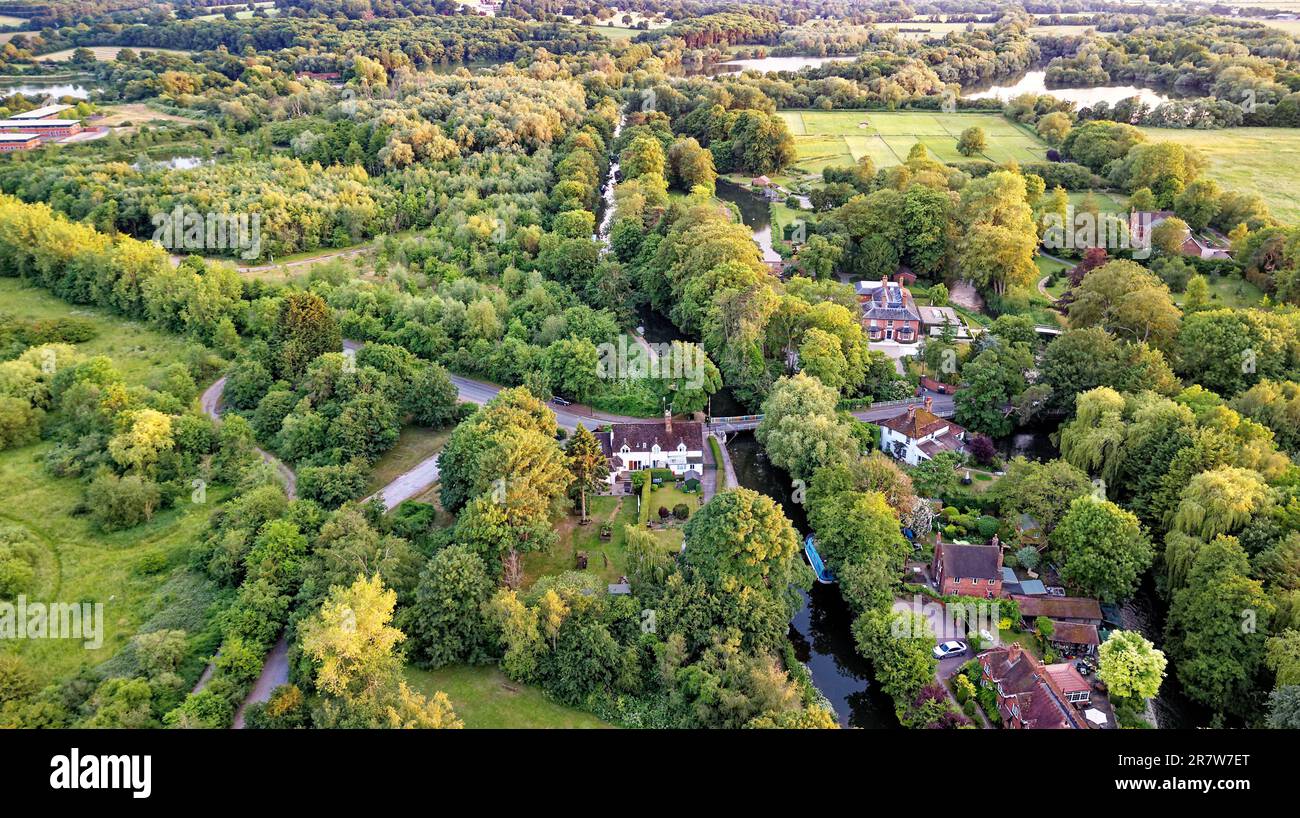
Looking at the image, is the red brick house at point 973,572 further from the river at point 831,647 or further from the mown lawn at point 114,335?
the mown lawn at point 114,335

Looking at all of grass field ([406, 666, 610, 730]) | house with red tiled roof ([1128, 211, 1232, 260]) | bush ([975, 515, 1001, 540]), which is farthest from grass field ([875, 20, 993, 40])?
grass field ([406, 666, 610, 730])

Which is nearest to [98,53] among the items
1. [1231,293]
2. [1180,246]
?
[1180,246]

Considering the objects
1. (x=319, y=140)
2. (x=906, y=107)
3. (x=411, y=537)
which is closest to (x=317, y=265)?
(x=319, y=140)

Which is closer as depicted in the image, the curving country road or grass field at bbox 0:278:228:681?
grass field at bbox 0:278:228:681

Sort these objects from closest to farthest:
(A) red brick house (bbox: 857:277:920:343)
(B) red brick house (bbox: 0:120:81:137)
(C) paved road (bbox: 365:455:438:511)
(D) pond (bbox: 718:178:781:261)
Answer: (C) paved road (bbox: 365:455:438:511), (A) red brick house (bbox: 857:277:920:343), (D) pond (bbox: 718:178:781:261), (B) red brick house (bbox: 0:120:81:137)

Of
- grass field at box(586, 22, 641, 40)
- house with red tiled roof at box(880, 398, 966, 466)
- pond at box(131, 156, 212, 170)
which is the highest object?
grass field at box(586, 22, 641, 40)

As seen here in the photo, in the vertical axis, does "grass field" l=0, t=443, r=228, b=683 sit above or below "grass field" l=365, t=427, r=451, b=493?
below

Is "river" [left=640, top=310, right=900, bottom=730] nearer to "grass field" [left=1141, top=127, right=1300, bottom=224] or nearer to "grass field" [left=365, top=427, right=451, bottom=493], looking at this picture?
"grass field" [left=365, top=427, right=451, bottom=493]

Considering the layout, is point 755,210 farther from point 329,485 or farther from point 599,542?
point 329,485
